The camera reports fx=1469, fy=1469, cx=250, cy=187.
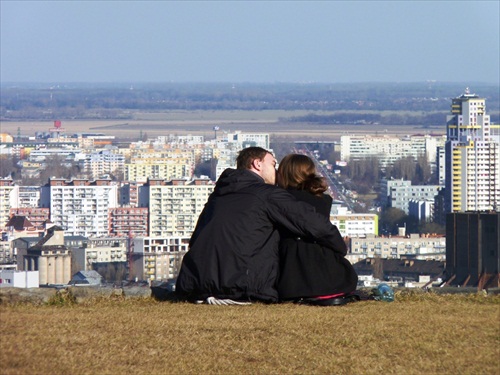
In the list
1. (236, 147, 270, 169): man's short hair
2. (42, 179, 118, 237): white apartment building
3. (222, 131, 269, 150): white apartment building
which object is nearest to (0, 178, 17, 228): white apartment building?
(42, 179, 118, 237): white apartment building

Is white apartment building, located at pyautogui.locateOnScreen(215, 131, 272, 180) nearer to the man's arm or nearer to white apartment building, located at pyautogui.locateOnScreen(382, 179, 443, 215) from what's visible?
white apartment building, located at pyautogui.locateOnScreen(382, 179, 443, 215)

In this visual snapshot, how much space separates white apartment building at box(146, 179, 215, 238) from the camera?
4050cm

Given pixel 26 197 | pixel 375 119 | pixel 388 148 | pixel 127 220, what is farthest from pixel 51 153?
pixel 375 119

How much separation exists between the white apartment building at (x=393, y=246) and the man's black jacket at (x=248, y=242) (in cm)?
2692

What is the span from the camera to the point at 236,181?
543cm

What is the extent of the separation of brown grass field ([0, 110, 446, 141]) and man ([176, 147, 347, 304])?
244 ft

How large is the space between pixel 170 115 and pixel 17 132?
88.2 ft

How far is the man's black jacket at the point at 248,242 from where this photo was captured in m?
5.25

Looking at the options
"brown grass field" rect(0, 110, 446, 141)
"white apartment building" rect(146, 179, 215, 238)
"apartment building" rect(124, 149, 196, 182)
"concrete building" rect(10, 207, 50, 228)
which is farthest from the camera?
"brown grass field" rect(0, 110, 446, 141)

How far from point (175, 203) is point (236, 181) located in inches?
1461

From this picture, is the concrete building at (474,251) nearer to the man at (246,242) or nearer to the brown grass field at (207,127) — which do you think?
the man at (246,242)

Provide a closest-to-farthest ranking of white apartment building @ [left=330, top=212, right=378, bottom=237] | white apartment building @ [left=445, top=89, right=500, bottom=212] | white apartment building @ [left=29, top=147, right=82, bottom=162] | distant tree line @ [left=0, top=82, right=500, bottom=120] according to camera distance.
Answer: white apartment building @ [left=330, top=212, right=378, bottom=237]
white apartment building @ [left=445, top=89, right=500, bottom=212]
white apartment building @ [left=29, top=147, right=82, bottom=162]
distant tree line @ [left=0, top=82, right=500, bottom=120]

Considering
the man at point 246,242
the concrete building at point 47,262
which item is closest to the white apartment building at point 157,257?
the concrete building at point 47,262

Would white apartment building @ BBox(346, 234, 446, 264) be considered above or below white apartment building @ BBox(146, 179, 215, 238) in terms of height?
below
